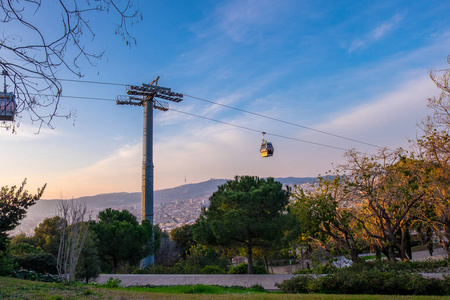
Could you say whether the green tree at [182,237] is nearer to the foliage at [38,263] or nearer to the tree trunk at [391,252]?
the foliage at [38,263]

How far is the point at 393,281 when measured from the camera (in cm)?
952

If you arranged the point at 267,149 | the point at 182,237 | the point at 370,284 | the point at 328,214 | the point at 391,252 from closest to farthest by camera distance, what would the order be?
the point at 370,284 → the point at 328,214 → the point at 391,252 → the point at 267,149 → the point at 182,237

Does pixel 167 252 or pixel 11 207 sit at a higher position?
pixel 11 207

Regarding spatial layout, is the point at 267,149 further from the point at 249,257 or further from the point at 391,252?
the point at 391,252

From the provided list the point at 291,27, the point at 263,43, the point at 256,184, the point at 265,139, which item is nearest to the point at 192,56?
the point at 263,43

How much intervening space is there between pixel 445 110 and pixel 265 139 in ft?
26.4

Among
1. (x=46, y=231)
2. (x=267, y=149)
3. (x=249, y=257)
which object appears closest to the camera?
(x=267, y=149)

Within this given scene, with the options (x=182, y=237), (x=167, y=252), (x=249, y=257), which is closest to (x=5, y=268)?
(x=249, y=257)

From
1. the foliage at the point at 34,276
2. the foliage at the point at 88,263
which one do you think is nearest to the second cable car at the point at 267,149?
the foliage at the point at 88,263

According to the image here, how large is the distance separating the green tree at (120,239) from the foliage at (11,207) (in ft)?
22.7

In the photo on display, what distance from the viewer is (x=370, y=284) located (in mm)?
9664

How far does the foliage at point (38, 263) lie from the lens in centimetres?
1434

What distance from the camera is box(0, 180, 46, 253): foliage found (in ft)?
42.2

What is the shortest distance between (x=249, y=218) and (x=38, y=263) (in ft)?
32.4
